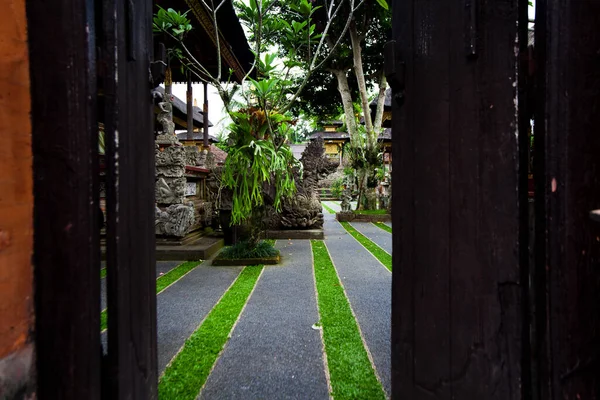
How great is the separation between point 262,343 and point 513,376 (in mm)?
1454

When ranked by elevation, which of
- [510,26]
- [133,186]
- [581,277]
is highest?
[510,26]

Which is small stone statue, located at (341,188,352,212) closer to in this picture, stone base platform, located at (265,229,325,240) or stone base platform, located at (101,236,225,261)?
stone base platform, located at (265,229,325,240)

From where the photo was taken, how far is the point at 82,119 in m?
0.98

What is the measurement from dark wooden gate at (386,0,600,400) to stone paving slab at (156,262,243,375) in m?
1.44

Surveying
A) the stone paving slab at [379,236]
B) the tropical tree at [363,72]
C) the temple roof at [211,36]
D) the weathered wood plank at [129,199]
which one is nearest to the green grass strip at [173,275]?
the weathered wood plank at [129,199]

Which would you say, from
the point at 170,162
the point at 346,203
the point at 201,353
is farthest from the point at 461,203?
the point at 346,203

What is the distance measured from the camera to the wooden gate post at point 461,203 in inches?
38.7

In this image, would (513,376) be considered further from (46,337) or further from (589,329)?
(46,337)

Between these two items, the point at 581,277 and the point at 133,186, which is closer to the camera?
the point at 581,277

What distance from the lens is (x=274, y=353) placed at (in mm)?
1971

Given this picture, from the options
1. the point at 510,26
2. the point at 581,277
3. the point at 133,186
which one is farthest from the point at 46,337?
the point at 510,26

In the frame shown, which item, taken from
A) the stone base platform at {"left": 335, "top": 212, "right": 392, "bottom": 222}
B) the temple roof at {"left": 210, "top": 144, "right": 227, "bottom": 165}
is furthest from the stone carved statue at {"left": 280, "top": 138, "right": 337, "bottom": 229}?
the stone base platform at {"left": 335, "top": 212, "right": 392, "bottom": 222}

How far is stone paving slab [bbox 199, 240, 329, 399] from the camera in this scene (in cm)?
160

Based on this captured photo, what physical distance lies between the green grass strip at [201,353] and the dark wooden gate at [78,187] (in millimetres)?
591
